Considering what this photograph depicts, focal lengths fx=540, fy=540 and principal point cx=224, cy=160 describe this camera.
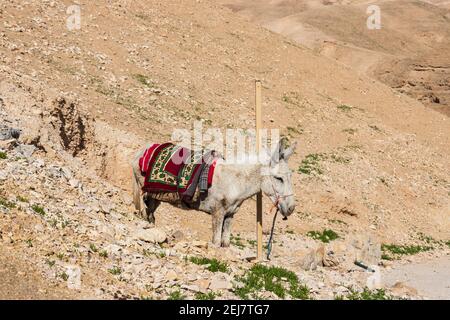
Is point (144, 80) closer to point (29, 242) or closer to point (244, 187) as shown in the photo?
point (244, 187)

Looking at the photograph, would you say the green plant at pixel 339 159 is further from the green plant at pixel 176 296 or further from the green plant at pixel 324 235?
the green plant at pixel 176 296

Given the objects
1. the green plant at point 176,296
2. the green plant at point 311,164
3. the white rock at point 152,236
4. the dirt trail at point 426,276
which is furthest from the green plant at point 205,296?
the green plant at point 311,164

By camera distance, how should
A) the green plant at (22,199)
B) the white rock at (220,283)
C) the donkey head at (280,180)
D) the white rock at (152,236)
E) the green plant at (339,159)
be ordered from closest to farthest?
the white rock at (220,283) → the green plant at (22,199) → the white rock at (152,236) → the donkey head at (280,180) → the green plant at (339,159)

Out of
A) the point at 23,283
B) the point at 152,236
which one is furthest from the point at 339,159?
the point at 23,283

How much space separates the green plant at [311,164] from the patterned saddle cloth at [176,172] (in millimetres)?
12641

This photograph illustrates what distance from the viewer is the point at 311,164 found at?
85.1 feet

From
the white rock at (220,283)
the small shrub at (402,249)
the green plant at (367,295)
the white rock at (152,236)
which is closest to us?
the white rock at (220,283)

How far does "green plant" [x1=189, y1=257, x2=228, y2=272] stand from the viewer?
34.8ft

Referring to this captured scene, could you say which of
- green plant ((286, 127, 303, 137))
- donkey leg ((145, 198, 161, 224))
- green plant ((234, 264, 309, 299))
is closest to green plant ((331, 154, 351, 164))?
green plant ((286, 127, 303, 137))

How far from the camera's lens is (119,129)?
69.5 feet

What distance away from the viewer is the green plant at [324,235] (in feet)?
68.4

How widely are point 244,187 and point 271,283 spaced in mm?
2702
